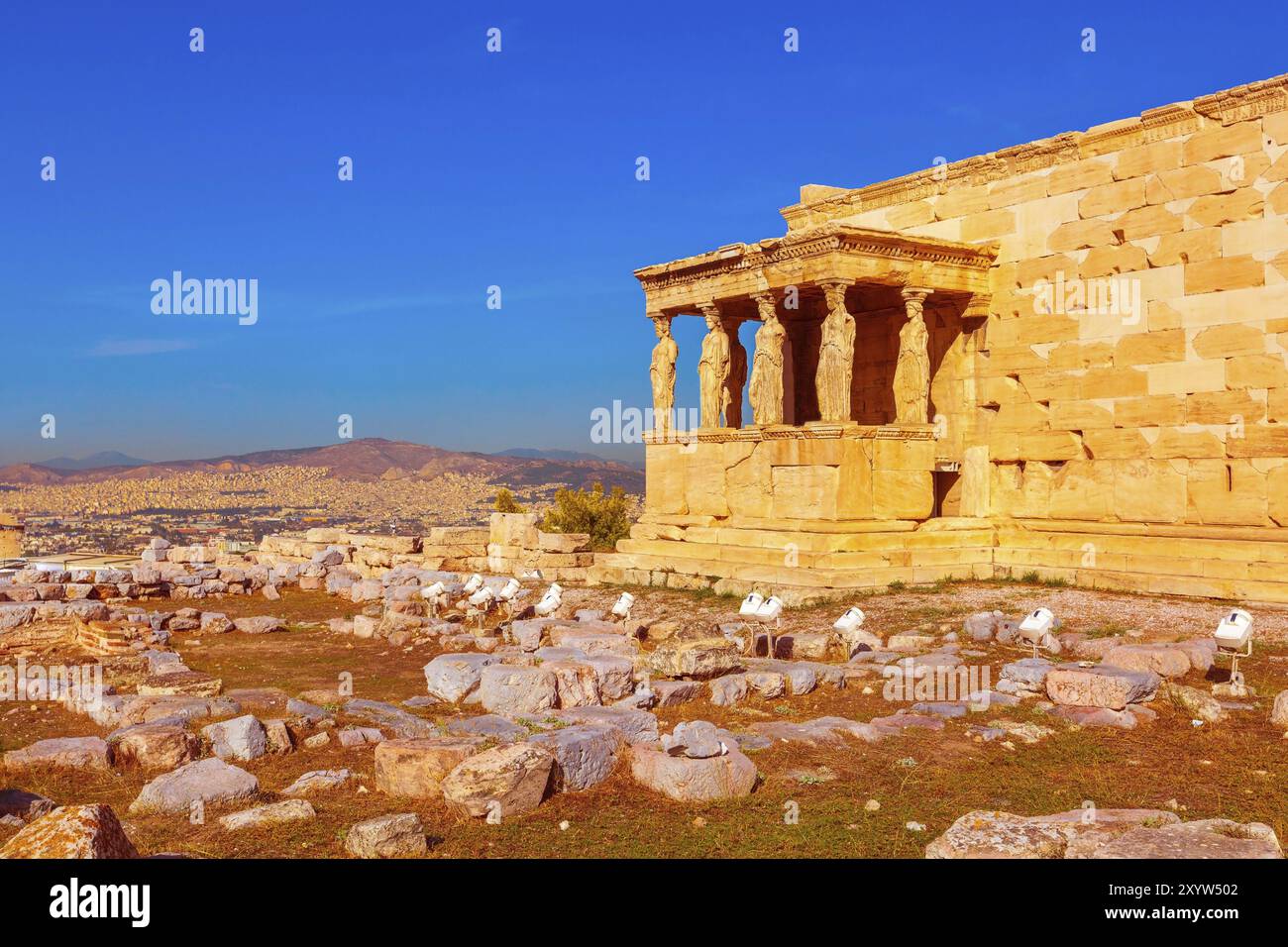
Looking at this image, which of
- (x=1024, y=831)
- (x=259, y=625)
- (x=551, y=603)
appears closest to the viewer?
(x=1024, y=831)

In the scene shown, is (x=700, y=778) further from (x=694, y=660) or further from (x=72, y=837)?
(x=72, y=837)

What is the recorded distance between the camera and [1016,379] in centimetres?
1834

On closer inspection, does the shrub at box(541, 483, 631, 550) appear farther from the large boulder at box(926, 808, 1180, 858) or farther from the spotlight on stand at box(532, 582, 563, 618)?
the large boulder at box(926, 808, 1180, 858)

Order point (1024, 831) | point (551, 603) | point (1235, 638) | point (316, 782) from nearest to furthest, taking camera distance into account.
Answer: point (1024, 831) < point (316, 782) < point (1235, 638) < point (551, 603)

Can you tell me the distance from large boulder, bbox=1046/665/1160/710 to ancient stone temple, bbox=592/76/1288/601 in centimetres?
555

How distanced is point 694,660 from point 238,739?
14.0 feet

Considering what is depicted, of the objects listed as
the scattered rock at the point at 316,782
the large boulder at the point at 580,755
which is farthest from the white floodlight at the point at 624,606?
the scattered rock at the point at 316,782

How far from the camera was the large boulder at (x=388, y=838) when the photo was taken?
249 inches

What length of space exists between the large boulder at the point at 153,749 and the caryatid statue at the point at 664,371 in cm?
1308

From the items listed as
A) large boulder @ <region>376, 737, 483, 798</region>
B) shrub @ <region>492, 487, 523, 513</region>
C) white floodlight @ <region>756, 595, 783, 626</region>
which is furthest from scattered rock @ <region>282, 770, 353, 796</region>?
shrub @ <region>492, 487, 523, 513</region>

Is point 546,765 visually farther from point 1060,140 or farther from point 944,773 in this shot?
point 1060,140

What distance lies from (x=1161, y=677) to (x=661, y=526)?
11147mm

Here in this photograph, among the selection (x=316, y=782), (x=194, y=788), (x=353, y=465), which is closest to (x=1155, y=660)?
(x=316, y=782)

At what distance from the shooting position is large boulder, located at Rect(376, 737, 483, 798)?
7.54 meters
